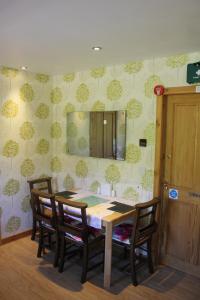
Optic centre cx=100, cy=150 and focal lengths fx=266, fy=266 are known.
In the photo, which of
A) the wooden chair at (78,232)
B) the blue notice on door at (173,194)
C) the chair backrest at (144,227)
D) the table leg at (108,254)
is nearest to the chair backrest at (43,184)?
the wooden chair at (78,232)

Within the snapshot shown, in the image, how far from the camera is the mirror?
3344 millimetres

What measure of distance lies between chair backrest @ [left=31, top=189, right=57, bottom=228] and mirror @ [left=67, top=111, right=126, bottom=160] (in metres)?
0.93

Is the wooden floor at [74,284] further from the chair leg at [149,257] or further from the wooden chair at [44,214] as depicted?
the wooden chair at [44,214]

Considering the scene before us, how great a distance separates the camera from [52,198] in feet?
9.70

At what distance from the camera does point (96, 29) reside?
6.84 feet

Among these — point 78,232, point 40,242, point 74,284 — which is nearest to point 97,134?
point 78,232

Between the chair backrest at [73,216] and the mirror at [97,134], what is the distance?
2.95 ft

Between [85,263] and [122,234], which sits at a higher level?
[122,234]

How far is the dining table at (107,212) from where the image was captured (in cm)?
267

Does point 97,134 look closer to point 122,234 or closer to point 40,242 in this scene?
point 122,234

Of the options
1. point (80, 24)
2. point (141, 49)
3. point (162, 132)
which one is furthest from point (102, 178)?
point (80, 24)

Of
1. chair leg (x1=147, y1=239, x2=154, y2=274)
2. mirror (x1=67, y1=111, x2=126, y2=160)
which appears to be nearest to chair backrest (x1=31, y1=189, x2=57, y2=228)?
mirror (x1=67, y1=111, x2=126, y2=160)

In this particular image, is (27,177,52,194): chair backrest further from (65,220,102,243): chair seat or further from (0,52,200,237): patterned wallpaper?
(65,220,102,243): chair seat

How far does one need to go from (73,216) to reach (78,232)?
0.57ft
